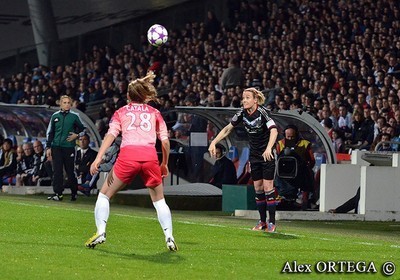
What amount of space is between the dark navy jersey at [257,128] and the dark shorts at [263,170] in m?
0.07

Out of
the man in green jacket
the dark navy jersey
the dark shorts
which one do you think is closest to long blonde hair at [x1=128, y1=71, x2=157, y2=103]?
the dark navy jersey

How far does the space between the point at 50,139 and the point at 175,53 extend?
1801 cm

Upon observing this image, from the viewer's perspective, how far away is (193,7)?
45719mm

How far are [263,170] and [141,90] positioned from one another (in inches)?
151

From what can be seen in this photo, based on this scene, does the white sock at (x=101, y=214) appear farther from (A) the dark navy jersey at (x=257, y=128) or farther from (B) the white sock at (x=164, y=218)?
(A) the dark navy jersey at (x=257, y=128)

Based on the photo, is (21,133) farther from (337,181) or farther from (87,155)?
(337,181)

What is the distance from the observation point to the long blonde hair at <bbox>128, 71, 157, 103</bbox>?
13.0m

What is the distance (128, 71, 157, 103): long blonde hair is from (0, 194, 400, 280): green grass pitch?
5.63 feet

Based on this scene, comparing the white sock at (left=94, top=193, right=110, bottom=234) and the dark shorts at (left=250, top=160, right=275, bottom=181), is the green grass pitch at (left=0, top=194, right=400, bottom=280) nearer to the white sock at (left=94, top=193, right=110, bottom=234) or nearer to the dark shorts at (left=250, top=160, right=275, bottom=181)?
the white sock at (left=94, top=193, right=110, bottom=234)

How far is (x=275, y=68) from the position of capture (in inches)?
1300

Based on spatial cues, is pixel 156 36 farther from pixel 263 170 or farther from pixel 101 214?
pixel 101 214

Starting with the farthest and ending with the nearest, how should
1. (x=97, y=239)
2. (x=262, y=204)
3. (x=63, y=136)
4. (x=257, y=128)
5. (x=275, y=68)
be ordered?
(x=275, y=68) < (x=63, y=136) < (x=262, y=204) < (x=257, y=128) < (x=97, y=239)

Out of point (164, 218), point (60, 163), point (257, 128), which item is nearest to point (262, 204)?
point (257, 128)

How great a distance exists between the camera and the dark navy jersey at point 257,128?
643 inches
